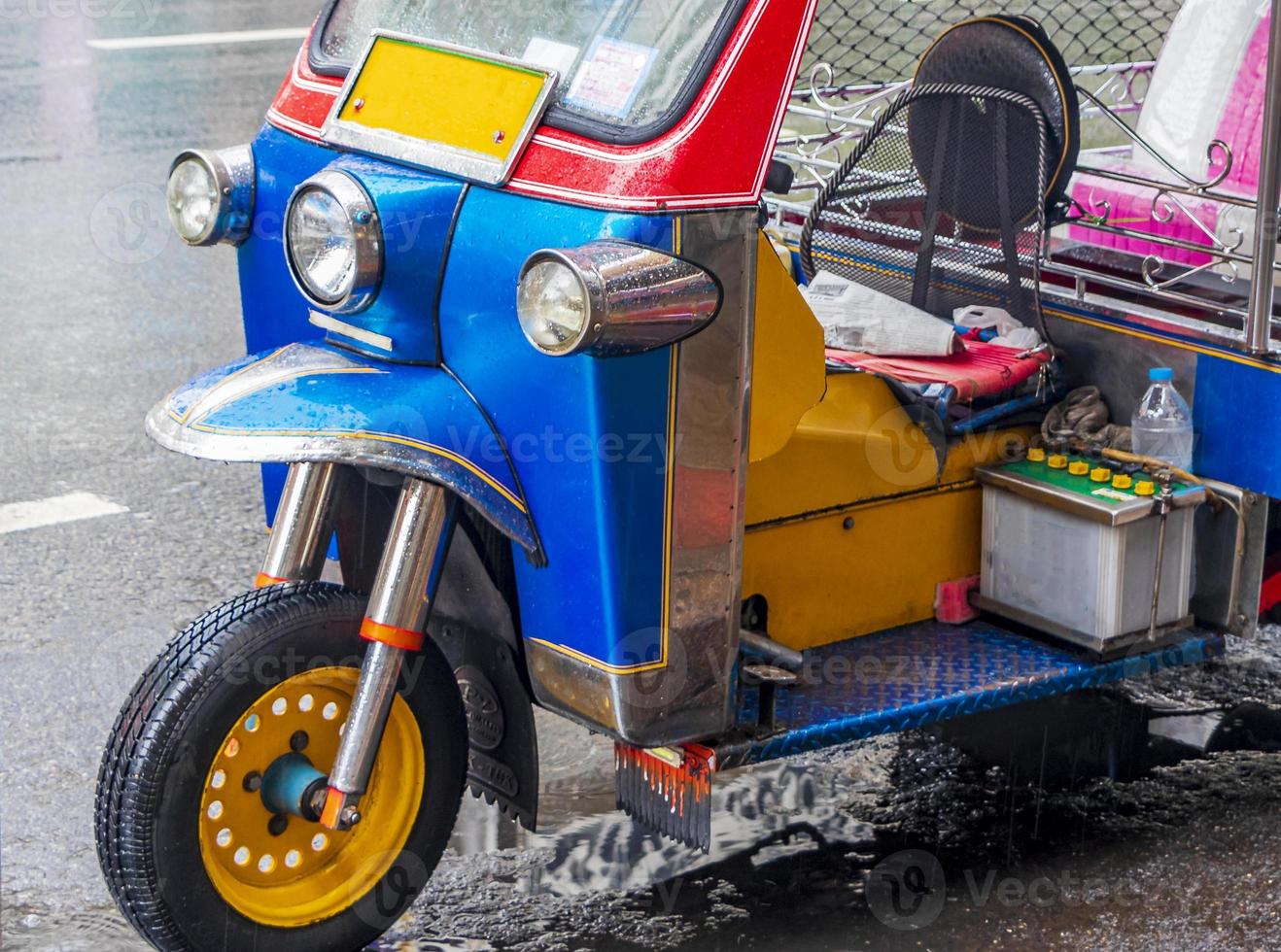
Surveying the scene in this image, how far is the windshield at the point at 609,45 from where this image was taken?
286 cm

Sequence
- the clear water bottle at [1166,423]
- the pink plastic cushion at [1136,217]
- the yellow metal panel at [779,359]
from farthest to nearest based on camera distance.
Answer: the pink plastic cushion at [1136,217] < the clear water bottle at [1166,423] < the yellow metal panel at [779,359]

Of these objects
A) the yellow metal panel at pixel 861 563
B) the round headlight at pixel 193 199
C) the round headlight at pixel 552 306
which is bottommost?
the yellow metal panel at pixel 861 563

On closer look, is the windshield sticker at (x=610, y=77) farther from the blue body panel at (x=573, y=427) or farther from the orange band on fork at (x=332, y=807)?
the orange band on fork at (x=332, y=807)

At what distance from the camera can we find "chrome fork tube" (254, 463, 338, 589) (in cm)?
300

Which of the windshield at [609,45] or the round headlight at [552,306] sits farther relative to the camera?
the windshield at [609,45]

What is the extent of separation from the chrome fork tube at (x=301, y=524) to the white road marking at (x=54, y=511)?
94.2 inches

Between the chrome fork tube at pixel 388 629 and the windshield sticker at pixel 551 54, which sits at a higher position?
the windshield sticker at pixel 551 54

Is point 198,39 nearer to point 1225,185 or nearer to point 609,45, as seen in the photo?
point 1225,185

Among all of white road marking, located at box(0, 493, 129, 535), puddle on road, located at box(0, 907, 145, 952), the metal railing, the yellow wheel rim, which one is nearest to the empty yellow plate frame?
the yellow wheel rim

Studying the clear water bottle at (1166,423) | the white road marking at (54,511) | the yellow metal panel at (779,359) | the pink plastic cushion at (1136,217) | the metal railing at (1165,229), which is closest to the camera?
the yellow metal panel at (779,359)

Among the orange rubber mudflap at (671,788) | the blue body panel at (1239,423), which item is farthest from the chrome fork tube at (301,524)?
the blue body panel at (1239,423)

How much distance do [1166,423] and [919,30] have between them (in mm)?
2177

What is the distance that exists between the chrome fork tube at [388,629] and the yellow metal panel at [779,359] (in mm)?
607

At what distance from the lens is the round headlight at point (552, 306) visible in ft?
8.62
